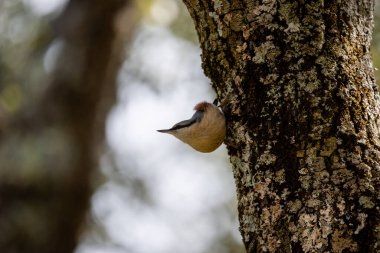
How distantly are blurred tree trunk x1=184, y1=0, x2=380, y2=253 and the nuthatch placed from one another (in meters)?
0.13

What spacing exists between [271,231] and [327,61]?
27.0 inches

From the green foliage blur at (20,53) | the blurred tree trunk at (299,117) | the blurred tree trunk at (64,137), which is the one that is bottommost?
the blurred tree trunk at (299,117)

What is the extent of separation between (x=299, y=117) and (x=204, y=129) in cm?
69

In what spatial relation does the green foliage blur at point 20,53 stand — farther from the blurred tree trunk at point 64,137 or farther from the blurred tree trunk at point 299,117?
the blurred tree trunk at point 299,117

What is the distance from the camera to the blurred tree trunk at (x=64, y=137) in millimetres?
5316

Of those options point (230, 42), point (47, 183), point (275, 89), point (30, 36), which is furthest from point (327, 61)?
point (30, 36)

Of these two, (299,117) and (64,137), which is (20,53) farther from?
(299,117)

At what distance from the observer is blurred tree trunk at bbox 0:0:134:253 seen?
5.32 meters

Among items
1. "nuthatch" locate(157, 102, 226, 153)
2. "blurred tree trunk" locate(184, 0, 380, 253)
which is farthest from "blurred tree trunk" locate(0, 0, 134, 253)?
"blurred tree trunk" locate(184, 0, 380, 253)

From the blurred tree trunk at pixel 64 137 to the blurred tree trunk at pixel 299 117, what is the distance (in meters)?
3.18

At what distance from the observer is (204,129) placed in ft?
9.55

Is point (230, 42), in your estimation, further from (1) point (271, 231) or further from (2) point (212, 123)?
(1) point (271, 231)

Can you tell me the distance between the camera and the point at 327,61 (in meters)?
2.38

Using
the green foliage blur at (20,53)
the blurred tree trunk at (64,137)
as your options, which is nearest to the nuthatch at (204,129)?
the blurred tree trunk at (64,137)
